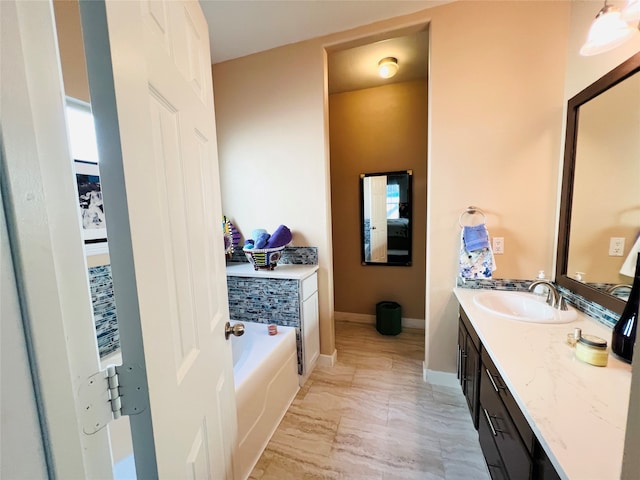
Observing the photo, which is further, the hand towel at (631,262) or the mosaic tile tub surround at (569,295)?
the mosaic tile tub surround at (569,295)

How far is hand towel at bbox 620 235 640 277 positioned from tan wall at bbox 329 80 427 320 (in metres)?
1.81

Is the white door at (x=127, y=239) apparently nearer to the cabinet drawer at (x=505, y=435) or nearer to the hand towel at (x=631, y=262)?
the cabinet drawer at (x=505, y=435)

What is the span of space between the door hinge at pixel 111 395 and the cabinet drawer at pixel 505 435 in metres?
1.14

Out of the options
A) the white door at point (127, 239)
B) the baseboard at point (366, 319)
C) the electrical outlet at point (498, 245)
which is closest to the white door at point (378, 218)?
the baseboard at point (366, 319)

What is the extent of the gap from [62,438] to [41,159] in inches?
14.2

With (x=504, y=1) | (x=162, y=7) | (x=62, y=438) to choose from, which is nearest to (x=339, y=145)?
(x=504, y=1)

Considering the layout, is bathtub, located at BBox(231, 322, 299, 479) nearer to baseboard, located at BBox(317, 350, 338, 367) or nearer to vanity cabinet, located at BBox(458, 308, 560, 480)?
baseboard, located at BBox(317, 350, 338, 367)

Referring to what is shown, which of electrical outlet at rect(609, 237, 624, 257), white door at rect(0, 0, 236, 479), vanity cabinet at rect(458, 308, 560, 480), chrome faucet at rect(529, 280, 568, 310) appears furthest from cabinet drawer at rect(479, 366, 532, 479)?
white door at rect(0, 0, 236, 479)

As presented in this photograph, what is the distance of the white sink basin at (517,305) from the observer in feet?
5.05

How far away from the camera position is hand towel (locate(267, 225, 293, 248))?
2240 millimetres

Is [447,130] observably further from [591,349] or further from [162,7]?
[162,7]

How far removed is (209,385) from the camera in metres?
0.80

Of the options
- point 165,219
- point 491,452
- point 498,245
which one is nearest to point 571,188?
point 498,245

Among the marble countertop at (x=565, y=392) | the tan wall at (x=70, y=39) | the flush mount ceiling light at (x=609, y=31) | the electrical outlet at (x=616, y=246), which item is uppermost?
the flush mount ceiling light at (x=609, y=31)
